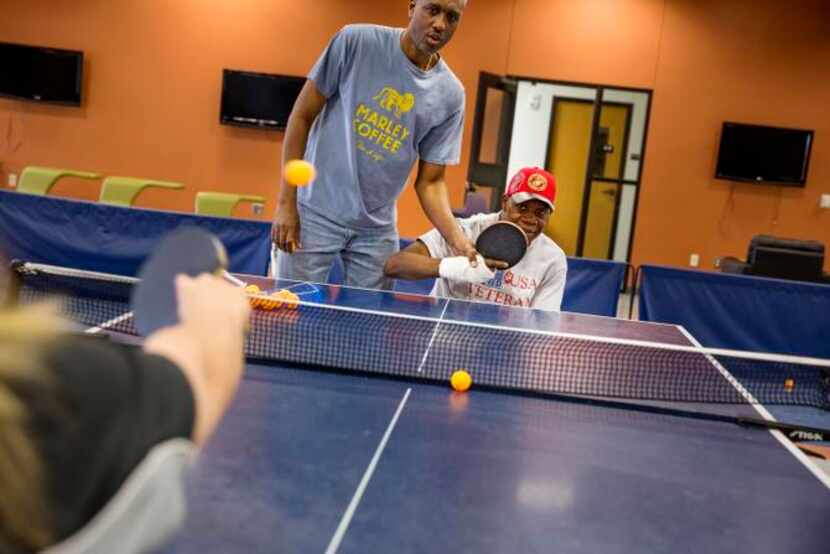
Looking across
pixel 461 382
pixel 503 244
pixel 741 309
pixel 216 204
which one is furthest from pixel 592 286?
pixel 216 204

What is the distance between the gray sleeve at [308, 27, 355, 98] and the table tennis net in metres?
0.88

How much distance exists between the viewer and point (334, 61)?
3.26m

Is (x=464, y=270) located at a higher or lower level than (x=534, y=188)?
lower

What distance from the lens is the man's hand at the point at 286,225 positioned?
3.20 m

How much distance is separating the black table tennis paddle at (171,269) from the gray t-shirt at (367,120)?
2333 mm

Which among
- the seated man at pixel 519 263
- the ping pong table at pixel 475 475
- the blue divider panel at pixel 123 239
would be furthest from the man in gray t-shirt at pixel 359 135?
the blue divider panel at pixel 123 239

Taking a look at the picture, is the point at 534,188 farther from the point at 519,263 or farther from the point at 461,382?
the point at 461,382

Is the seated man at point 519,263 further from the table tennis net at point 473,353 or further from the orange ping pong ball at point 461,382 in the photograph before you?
the orange ping pong ball at point 461,382

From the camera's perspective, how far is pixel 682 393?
2699mm

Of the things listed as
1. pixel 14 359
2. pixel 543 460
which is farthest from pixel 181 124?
pixel 14 359

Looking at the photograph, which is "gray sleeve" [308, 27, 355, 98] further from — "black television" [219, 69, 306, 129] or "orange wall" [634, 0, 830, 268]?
"orange wall" [634, 0, 830, 268]

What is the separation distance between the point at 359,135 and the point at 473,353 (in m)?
1.05

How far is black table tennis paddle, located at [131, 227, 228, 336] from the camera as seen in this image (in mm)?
980

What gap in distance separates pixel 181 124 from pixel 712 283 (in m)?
7.46
